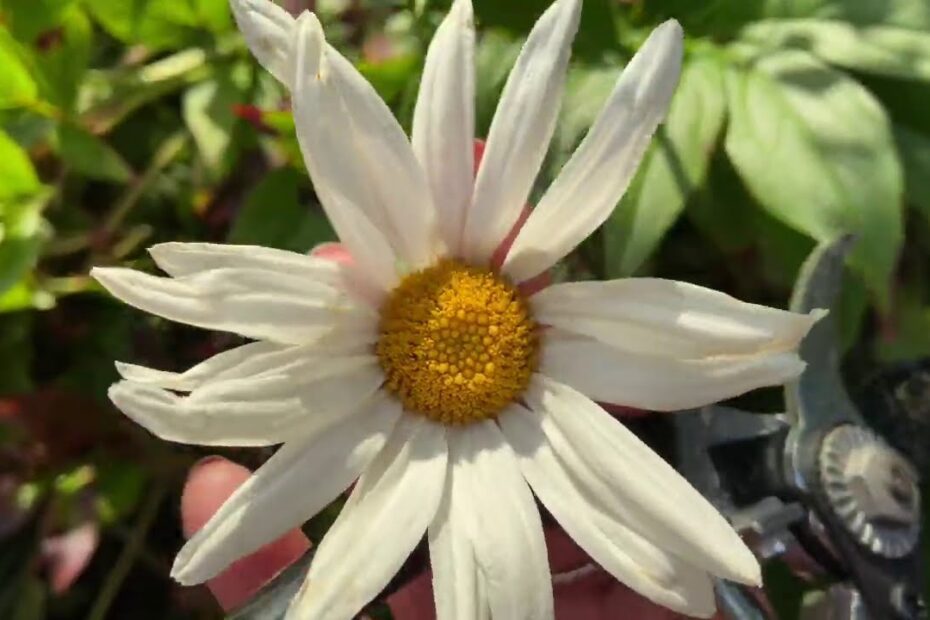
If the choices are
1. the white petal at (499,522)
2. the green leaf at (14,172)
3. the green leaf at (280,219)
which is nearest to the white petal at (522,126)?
the white petal at (499,522)

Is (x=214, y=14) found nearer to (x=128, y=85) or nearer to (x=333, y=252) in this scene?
(x=128, y=85)

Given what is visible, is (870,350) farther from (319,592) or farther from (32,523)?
(32,523)

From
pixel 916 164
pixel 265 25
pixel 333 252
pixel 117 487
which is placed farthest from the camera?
pixel 117 487

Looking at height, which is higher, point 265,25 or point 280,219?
point 265,25

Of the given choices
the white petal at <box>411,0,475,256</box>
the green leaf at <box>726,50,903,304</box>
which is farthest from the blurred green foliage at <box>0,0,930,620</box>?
the white petal at <box>411,0,475,256</box>

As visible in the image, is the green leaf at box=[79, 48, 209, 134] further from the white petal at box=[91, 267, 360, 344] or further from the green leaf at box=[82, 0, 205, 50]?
the white petal at box=[91, 267, 360, 344]

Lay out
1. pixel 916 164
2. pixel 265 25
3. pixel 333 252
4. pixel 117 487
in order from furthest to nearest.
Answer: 1. pixel 117 487
2. pixel 916 164
3. pixel 333 252
4. pixel 265 25

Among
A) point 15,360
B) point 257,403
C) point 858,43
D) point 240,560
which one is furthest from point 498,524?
point 15,360
